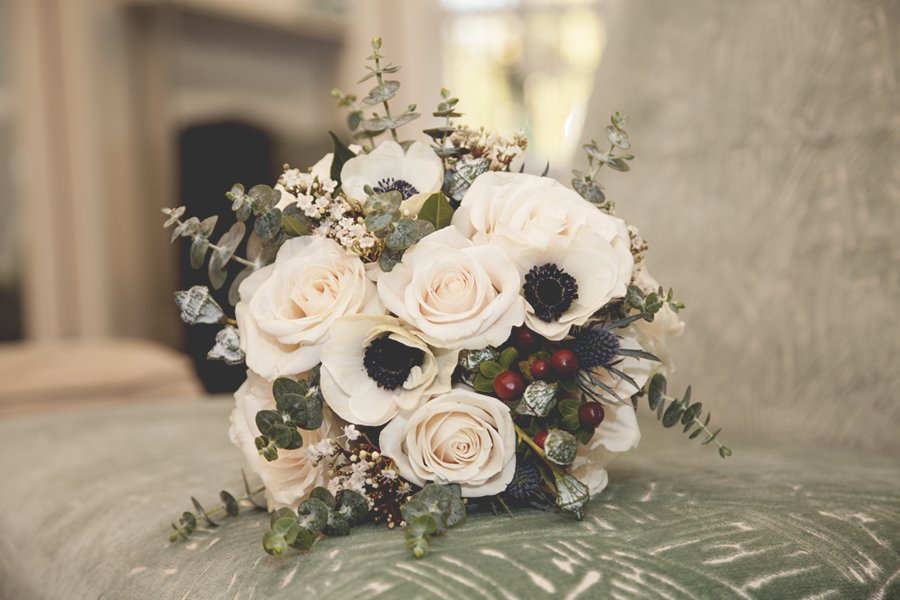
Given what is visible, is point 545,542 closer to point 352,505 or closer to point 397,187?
point 352,505

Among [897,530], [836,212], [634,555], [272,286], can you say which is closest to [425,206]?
[272,286]

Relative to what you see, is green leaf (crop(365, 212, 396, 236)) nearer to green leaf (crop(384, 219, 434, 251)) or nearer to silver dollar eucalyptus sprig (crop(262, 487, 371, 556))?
green leaf (crop(384, 219, 434, 251))

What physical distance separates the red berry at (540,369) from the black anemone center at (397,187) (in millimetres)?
160

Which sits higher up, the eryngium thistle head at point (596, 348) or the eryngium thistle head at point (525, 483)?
the eryngium thistle head at point (596, 348)

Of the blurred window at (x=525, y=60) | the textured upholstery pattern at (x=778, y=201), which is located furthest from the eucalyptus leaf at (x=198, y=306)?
the blurred window at (x=525, y=60)

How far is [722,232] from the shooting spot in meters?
1.02

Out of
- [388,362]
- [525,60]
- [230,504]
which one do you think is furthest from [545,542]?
[525,60]

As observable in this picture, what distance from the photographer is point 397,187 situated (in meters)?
0.64

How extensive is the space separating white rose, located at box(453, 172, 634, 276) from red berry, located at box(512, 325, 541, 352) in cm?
6

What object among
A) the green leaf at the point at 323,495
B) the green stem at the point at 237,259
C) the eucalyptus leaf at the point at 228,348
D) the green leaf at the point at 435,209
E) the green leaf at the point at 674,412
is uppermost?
the green leaf at the point at 435,209

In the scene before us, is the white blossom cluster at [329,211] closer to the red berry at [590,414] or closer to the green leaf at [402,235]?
the green leaf at [402,235]

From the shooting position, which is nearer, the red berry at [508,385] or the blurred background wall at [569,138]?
the red berry at [508,385]

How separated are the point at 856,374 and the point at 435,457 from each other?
0.53m

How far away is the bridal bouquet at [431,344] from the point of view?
570 mm
